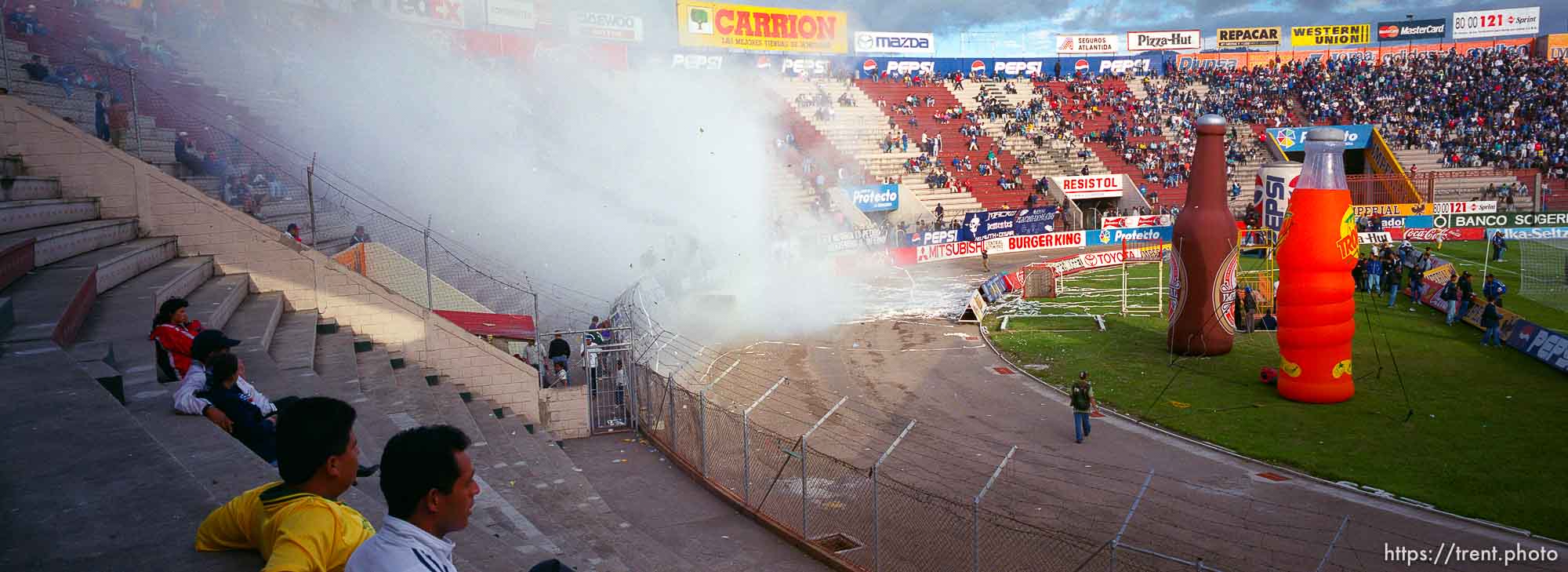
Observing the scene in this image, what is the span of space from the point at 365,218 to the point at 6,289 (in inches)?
388

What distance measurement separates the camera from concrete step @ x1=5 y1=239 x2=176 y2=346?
8.16m

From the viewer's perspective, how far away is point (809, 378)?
18.8 metres

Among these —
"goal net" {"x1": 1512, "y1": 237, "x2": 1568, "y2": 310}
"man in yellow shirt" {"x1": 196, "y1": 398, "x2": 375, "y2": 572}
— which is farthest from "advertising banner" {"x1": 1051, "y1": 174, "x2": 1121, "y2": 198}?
"man in yellow shirt" {"x1": 196, "y1": 398, "x2": 375, "y2": 572}

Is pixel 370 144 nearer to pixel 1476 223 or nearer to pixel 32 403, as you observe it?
pixel 32 403

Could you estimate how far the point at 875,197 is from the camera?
41438mm

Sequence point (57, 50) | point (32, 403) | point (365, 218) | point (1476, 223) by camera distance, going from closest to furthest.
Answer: point (32, 403), point (57, 50), point (365, 218), point (1476, 223)

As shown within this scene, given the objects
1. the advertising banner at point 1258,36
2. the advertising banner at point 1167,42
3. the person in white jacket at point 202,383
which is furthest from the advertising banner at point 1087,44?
the person in white jacket at point 202,383

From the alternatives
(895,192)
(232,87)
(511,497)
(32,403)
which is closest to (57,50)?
(232,87)

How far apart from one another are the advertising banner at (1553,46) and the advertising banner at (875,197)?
43.0m

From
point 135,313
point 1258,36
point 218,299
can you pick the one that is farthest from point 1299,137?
point 135,313

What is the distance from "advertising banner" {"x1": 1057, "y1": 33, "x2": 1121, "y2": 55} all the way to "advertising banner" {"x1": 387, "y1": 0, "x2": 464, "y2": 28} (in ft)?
122

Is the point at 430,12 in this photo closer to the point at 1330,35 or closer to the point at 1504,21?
the point at 1330,35

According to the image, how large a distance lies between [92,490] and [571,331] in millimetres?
9385

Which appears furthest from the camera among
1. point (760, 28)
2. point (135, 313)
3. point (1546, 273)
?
point (760, 28)
